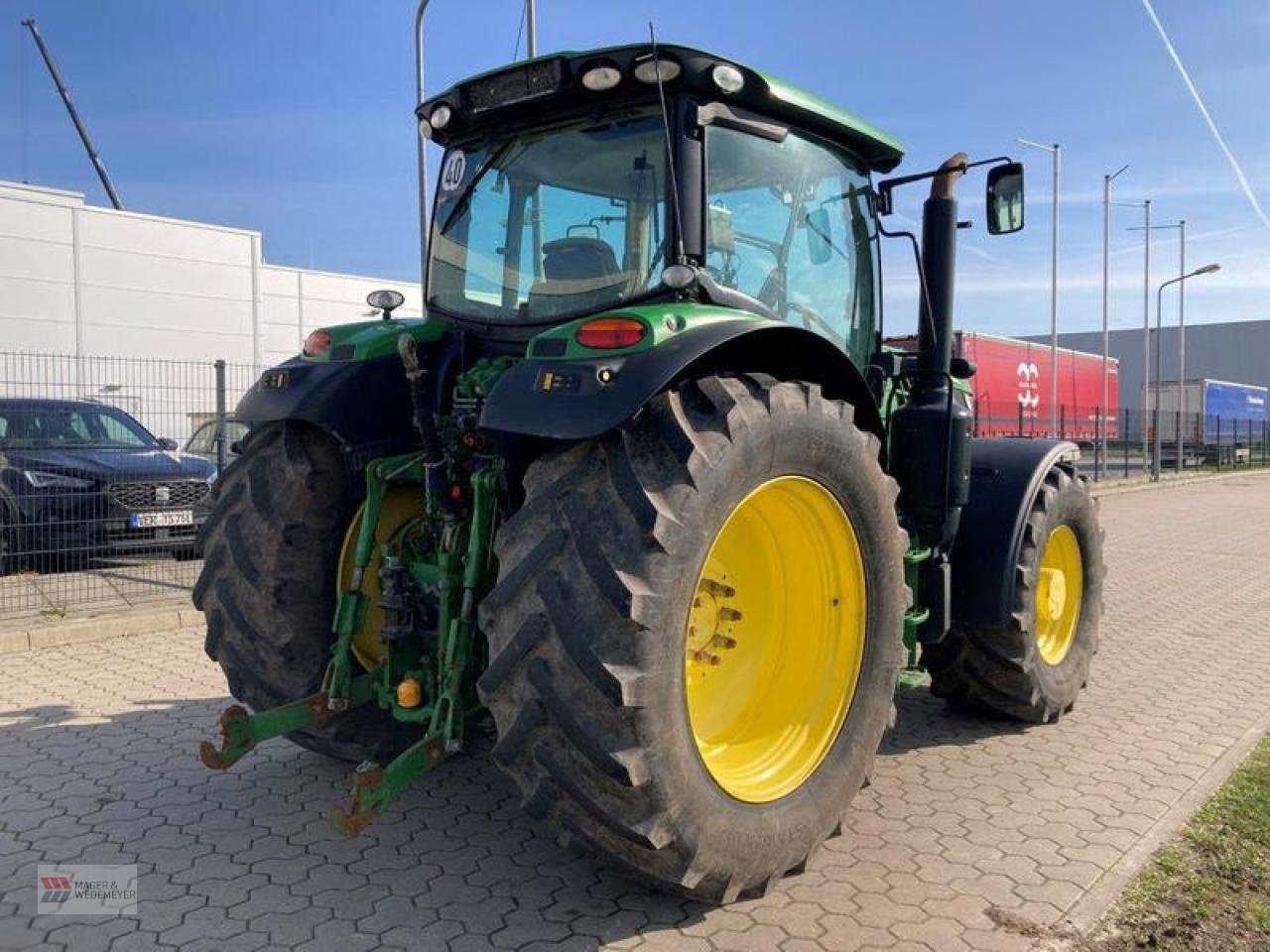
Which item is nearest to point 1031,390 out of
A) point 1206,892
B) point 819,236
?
point 819,236

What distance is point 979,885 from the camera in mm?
Result: 3238

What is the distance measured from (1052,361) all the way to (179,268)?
71.3 ft

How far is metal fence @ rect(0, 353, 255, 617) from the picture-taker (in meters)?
8.02

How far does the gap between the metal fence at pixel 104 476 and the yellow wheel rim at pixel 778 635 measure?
5599mm

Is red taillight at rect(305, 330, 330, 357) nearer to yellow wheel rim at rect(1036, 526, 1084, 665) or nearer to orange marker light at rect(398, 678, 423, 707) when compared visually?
orange marker light at rect(398, 678, 423, 707)

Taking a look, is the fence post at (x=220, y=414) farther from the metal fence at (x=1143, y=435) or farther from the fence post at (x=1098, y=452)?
the fence post at (x=1098, y=452)

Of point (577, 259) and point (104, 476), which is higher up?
point (577, 259)

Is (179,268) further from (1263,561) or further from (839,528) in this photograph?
(839,528)

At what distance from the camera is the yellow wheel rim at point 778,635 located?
3.34 metres

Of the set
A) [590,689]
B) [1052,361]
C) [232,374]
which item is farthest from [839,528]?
[1052,361]

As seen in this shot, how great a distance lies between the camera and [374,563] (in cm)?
383

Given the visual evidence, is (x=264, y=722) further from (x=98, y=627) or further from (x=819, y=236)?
(x=98, y=627)

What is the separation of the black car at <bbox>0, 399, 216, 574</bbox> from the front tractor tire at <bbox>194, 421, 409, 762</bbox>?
5.06 meters

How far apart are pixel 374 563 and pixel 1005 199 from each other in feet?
9.98
